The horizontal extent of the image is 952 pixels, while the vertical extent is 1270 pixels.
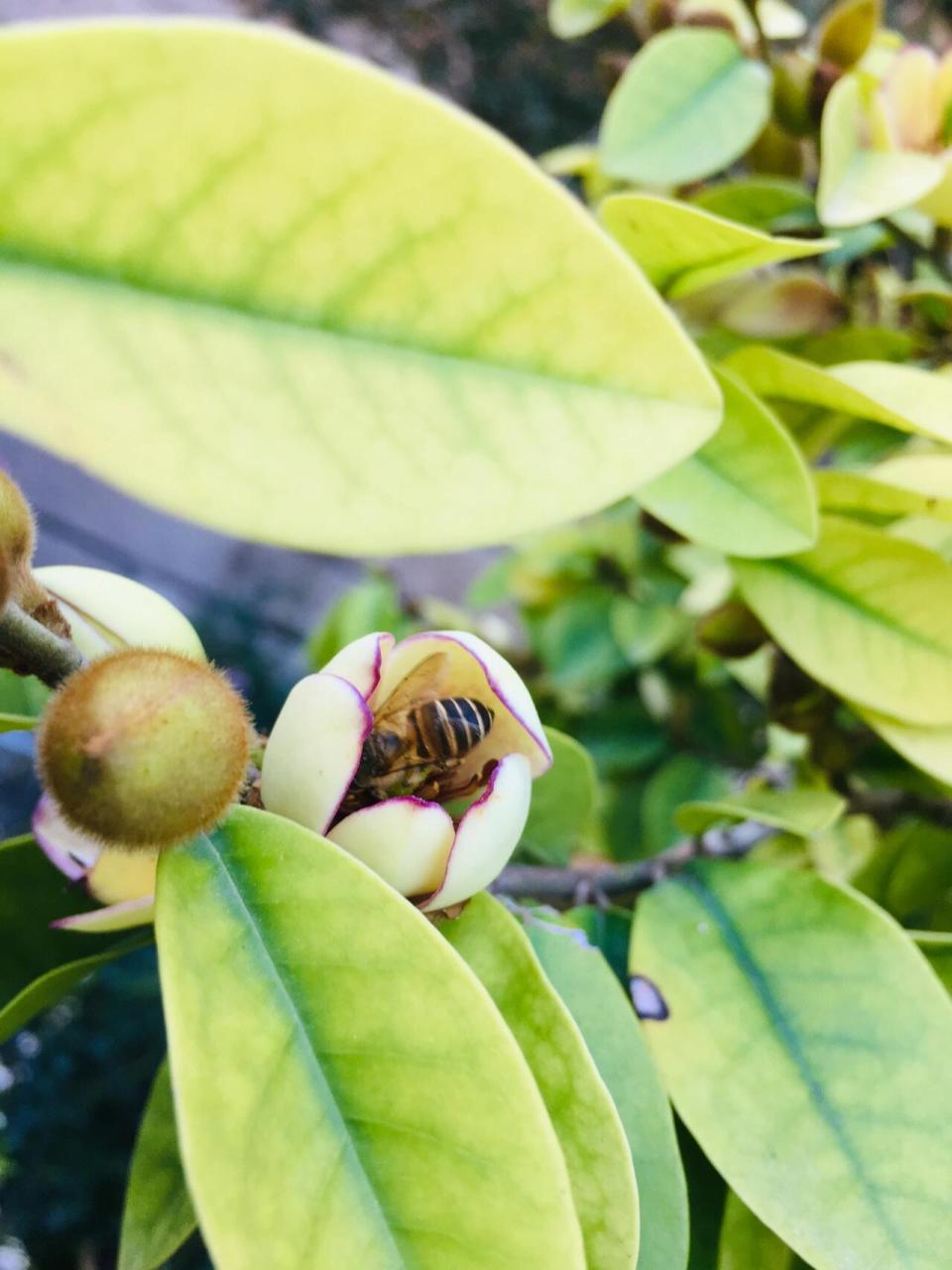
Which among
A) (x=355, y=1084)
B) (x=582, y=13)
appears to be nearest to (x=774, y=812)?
(x=355, y=1084)

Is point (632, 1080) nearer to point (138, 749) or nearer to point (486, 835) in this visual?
point (486, 835)

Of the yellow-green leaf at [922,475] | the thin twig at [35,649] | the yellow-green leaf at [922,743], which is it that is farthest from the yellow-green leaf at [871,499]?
the thin twig at [35,649]

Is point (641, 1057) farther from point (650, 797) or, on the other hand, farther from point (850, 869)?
point (650, 797)

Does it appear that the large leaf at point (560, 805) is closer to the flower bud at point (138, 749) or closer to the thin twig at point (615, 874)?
the thin twig at point (615, 874)

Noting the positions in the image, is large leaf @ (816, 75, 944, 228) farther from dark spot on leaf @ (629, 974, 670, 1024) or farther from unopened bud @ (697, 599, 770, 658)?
dark spot on leaf @ (629, 974, 670, 1024)

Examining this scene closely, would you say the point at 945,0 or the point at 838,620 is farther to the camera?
the point at 945,0

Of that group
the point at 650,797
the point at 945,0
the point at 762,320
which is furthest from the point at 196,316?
the point at 945,0
